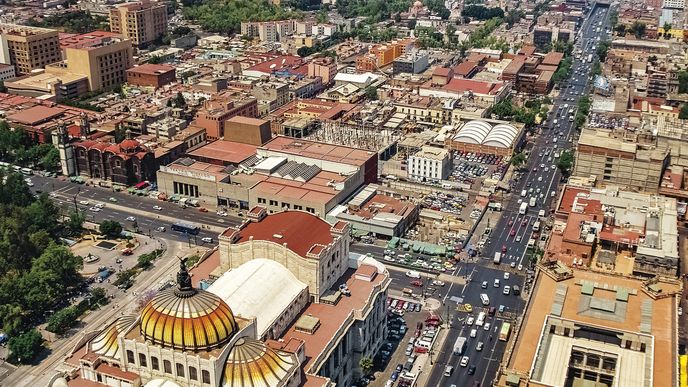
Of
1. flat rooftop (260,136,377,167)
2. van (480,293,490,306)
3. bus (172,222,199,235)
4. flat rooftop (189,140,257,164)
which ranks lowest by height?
van (480,293,490,306)

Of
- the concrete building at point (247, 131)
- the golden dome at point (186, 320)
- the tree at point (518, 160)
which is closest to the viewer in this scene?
the golden dome at point (186, 320)

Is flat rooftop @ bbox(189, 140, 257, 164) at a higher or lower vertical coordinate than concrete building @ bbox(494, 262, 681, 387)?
lower

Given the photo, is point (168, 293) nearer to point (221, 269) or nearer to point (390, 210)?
point (221, 269)

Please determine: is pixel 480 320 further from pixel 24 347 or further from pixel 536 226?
pixel 24 347

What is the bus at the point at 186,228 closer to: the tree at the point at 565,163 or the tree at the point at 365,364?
the tree at the point at 365,364

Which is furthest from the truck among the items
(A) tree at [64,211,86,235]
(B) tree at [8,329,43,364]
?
(A) tree at [64,211,86,235]

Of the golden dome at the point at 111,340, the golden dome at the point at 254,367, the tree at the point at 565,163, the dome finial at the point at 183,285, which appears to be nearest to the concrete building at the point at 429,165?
the tree at the point at 565,163

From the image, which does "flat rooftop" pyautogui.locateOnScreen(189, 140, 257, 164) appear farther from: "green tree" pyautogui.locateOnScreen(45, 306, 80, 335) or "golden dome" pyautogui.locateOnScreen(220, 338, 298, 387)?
"golden dome" pyautogui.locateOnScreen(220, 338, 298, 387)
